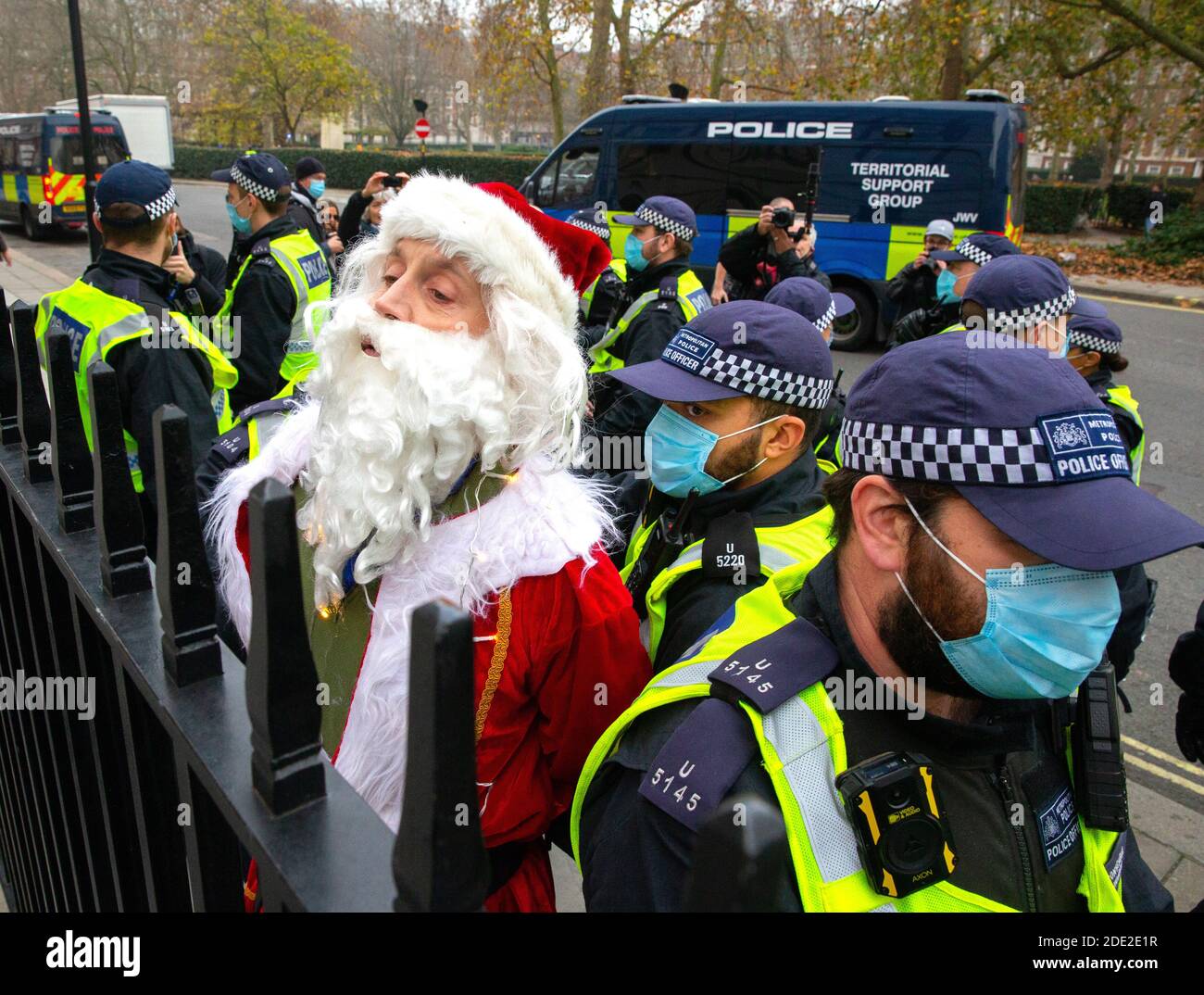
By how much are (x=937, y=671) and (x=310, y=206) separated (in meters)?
7.08

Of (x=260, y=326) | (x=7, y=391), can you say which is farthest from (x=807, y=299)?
(x=7, y=391)

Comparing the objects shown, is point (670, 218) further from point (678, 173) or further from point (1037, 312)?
point (678, 173)

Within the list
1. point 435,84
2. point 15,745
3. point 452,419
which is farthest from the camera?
point 435,84

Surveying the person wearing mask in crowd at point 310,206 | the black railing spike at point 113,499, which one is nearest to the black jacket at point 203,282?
the person wearing mask in crowd at point 310,206

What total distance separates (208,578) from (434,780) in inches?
18.9

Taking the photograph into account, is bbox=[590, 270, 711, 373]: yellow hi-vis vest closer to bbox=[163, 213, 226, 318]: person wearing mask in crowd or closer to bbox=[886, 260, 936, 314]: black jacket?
bbox=[163, 213, 226, 318]: person wearing mask in crowd

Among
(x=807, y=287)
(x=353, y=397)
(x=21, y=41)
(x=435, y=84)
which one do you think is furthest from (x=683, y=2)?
(x=435, y=84)

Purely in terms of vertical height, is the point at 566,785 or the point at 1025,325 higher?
the point at 1025,325

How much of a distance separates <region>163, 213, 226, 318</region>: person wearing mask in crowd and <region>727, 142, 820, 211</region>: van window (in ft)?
24.3

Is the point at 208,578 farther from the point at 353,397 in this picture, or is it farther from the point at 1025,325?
the point at 1025,325

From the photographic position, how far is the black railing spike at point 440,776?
602mm

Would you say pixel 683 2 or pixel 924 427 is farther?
pixel 683 2
